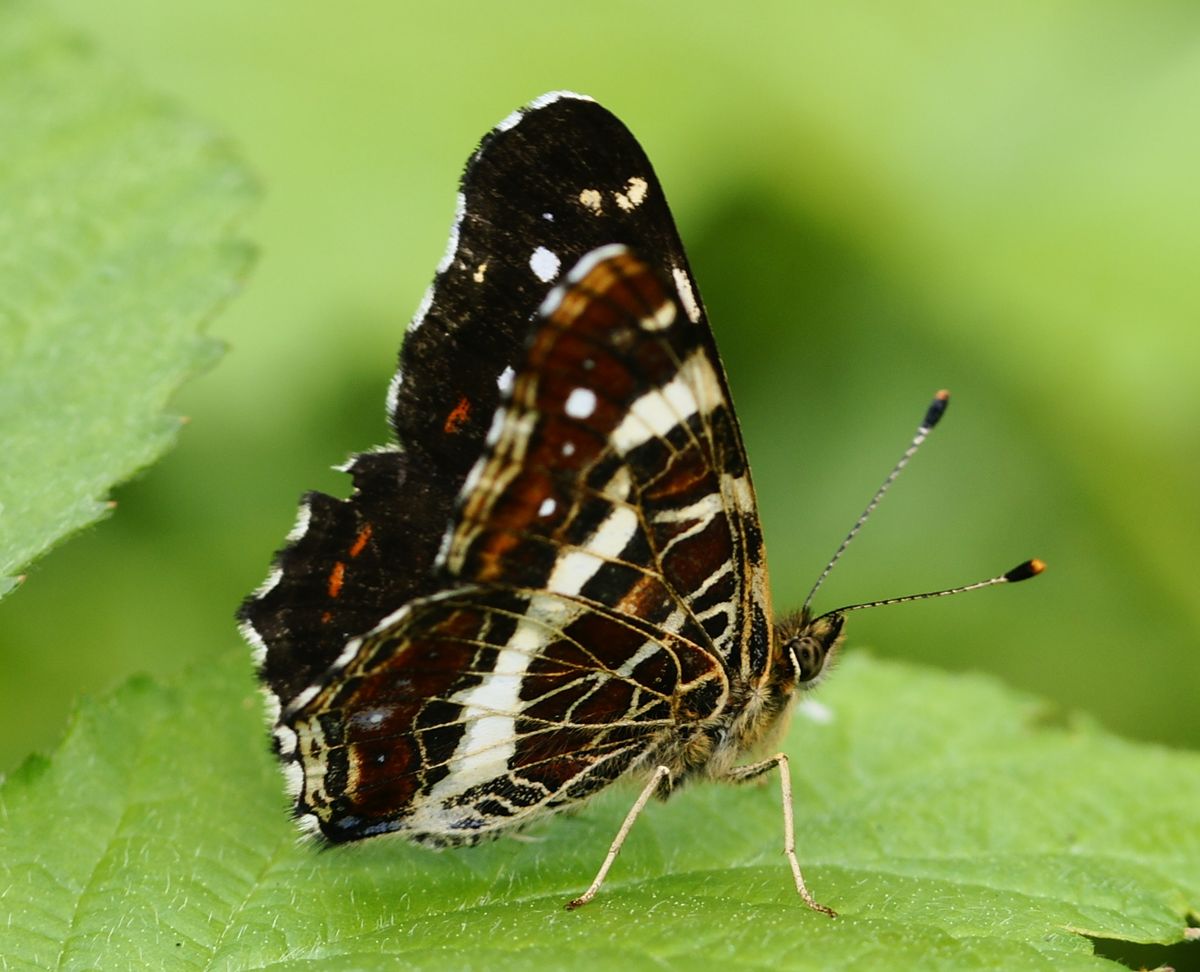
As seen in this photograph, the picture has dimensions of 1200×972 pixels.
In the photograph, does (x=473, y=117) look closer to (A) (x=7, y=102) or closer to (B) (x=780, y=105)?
(B) (x=780, y=105)

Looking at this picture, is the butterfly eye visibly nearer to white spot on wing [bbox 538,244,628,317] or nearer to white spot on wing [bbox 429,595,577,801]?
white spot on wing [bbox 429,595,577,801]

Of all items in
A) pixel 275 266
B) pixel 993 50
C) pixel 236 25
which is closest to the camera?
pixel 275 266

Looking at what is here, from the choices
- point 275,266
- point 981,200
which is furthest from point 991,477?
point 275,266

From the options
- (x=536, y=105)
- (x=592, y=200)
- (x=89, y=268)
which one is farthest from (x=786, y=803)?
(x=89, y=268)

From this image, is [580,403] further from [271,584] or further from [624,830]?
[624,830]

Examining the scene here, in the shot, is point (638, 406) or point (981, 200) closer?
point (638, 406)

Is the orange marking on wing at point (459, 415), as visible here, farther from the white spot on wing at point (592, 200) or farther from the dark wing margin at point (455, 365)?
the white spot on wing at point (592, 200)

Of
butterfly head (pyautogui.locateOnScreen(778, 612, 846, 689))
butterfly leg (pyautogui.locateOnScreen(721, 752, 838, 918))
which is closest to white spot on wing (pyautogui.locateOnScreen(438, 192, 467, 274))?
butterfly head (pyautogui.locateOnScreen(778, 612, 846, 689))

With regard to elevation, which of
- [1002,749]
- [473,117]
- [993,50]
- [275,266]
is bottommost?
[275,266]
